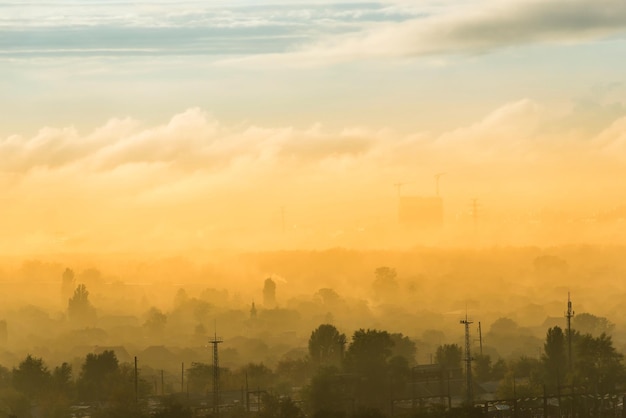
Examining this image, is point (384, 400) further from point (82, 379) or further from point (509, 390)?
point (82, 379)

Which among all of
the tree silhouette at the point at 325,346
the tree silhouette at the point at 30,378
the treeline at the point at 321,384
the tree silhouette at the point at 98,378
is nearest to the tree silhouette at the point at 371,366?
the treeline at the point at 321,384

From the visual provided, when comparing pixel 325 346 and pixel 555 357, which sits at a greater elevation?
pixel 325 346

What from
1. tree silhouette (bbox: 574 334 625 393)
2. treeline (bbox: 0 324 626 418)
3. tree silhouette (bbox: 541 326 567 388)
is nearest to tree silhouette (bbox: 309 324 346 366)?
treeline (bbox: 0 324 626 418)

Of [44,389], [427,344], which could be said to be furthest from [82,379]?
[427,344]

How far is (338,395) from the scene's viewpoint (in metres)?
91.4

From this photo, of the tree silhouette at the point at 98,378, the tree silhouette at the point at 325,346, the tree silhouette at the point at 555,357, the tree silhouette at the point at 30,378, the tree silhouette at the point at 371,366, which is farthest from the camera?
the tree silhouette at the point at 325,346

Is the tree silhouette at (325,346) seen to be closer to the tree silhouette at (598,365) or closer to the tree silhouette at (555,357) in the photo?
the tree silhouette at (555,357)

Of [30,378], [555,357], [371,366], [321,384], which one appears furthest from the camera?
[555,357]

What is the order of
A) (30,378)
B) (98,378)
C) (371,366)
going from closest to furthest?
(371,366) < (98,378) < (30,378)

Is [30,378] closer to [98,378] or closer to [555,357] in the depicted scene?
[98,378]

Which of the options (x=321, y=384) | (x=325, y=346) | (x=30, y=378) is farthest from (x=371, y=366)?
(x=30, y=378)

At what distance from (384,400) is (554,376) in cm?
1592

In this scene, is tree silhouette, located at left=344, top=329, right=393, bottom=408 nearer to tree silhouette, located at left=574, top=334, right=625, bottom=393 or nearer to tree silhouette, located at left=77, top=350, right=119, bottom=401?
tree silhouette, located at left=574, top=334, right=625, bottom=393

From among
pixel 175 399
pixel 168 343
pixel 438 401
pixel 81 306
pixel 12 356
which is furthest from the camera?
pixel 81 306
